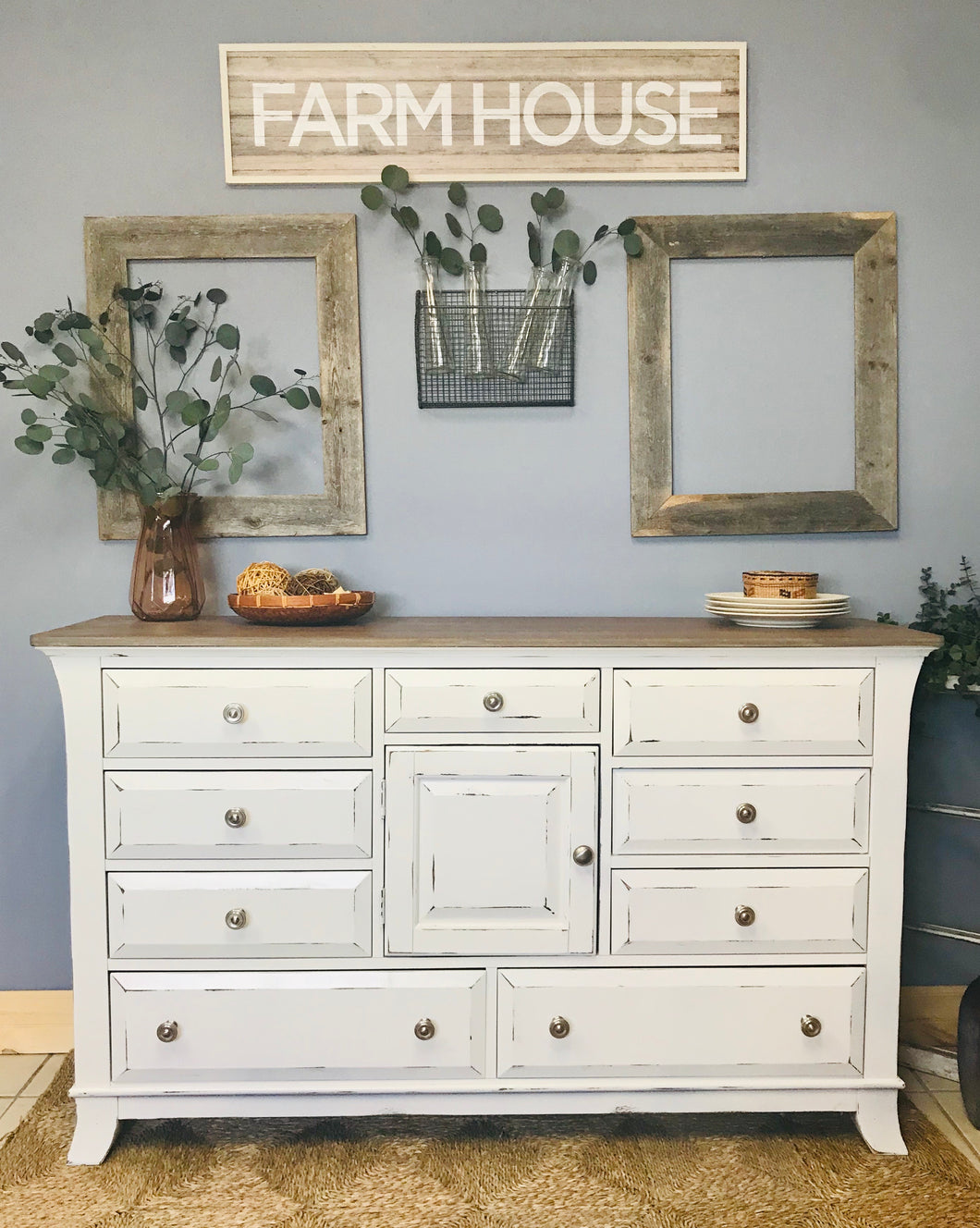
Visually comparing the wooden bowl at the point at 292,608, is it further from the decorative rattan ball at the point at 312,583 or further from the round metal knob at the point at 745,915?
the round metal knob at the point at 745,915

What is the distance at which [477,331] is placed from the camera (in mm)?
2229

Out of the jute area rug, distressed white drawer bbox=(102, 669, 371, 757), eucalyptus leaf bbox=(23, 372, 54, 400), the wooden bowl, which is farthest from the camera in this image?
eucalyptus leaf bbox=(23, 372, 54, 400)

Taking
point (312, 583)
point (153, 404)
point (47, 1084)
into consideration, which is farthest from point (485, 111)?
point (47, 1084)

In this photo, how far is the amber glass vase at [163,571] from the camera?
2098 mm

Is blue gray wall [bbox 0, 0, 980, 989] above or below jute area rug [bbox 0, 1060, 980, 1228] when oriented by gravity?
above

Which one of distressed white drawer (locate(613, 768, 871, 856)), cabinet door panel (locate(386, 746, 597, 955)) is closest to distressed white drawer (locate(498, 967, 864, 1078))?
cabinet door panel (locate(386, 746, 597, 955))

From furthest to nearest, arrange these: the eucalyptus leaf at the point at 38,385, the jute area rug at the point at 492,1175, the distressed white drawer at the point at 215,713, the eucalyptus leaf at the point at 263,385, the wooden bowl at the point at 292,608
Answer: the eucalyptus leaf at the point at 263,385
the eucalyptus leaf at the point at 38,385
the wooden bowl at the point at 292,608
the distressed white drawer at the point at 215,713
the jute area rug at the point at 492,1175

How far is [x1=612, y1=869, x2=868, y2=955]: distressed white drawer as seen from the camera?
71.9 inches

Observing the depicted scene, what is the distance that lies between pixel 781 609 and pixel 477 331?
97 centimetres

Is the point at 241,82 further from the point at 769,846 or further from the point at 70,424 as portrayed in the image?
the point at 769,846

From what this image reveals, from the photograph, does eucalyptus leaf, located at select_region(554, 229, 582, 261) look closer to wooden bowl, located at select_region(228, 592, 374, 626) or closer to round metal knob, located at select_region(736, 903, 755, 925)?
wooden bowl, located at select_region(228, 592, 374, 626)

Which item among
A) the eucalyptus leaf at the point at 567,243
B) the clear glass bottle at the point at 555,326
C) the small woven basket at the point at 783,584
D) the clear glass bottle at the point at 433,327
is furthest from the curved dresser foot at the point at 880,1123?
the eucalyptus leaf at the point at 567,243

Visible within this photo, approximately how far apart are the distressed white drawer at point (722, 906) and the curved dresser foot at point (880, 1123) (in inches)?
14.6

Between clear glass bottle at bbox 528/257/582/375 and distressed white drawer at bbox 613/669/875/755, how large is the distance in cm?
84
